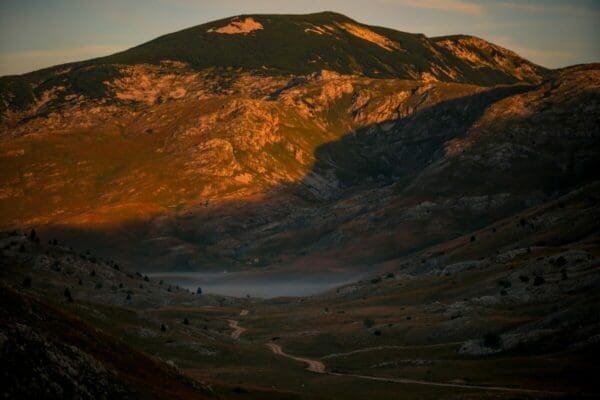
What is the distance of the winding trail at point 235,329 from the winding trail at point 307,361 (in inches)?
569

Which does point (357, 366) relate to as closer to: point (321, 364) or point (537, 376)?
point (321, 364)

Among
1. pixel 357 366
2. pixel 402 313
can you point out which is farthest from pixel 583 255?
pixel 357 366

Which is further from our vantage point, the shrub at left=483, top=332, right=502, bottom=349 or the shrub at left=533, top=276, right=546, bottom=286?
the shrub at left=533, top=276, right=546, bottom=286

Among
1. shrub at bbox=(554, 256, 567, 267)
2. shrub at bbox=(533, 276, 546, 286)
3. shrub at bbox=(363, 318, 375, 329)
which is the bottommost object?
shrub at bbox=(363, 318, 375, 329)

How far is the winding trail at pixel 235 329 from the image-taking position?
152 m

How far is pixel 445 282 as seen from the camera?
562ft

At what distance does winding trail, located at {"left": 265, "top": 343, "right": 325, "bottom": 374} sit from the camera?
107m

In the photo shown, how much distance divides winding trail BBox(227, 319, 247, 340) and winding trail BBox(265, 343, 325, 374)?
14.5m

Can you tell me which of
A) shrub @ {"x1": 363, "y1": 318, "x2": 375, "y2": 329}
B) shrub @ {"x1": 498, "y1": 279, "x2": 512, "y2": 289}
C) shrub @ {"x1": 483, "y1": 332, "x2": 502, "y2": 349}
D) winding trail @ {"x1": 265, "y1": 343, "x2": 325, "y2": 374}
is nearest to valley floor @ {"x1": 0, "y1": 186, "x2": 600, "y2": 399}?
shrub @ {"x1": 483, "y1": 332, "x2": 502, "y2": 349}

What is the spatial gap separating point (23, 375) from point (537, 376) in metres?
58.0

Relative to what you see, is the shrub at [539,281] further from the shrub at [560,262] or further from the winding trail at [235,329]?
the winding trail at [235,329]

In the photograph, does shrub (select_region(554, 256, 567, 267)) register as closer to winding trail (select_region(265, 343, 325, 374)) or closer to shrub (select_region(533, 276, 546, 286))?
shrub (select_region(533, 276, 546, 286))

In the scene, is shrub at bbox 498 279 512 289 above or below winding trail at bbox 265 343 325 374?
above

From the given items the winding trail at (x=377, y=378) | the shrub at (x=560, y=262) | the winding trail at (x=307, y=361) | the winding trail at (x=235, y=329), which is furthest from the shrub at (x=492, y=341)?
the winding trail at (x=235, y=329)
